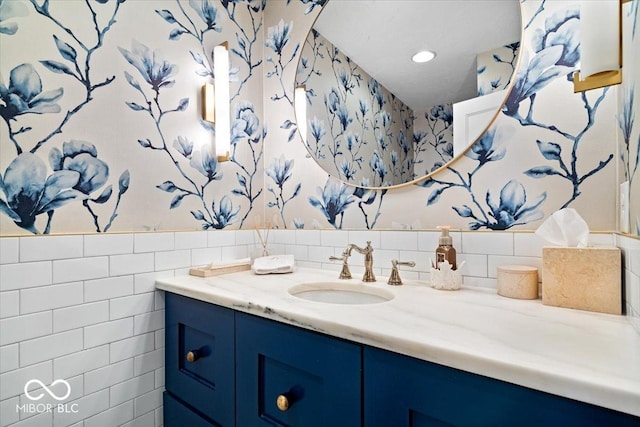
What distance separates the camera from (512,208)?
3.34 feet

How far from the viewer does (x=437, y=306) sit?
2.79 ft

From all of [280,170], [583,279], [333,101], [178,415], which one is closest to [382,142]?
[333,101]

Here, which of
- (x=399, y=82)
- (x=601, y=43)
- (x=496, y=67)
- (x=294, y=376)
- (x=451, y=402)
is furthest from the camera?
(x=399, y=82)

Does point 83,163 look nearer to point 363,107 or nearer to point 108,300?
point 108,300

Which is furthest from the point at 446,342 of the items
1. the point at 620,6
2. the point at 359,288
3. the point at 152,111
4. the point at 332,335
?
the point at 152,111

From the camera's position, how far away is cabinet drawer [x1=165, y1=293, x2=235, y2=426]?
1005mm

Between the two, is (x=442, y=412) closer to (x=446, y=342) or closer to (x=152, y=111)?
(x=446, y=342)

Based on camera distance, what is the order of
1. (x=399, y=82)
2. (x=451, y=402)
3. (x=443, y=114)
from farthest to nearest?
(x=399, y=82) < (x=443, y=114) < (x=451, y=402)

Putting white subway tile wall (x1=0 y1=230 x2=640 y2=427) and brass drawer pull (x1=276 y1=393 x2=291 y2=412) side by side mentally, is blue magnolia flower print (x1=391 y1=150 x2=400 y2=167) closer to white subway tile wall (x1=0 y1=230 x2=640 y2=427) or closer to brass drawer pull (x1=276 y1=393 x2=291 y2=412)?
A: white subway tile wall (x1=0 y1=230 x2=640 y2=427)

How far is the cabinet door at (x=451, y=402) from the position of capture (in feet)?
1.55

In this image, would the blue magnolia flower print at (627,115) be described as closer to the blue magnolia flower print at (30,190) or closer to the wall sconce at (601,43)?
the wall sconce at (601,43)

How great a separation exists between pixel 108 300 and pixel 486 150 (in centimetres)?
144

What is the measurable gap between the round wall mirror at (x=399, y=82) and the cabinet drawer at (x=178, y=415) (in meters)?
1.07

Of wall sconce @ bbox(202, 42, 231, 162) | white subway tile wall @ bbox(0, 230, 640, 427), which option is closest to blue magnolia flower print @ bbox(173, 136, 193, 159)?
wall sconce @ bbox(202, 42, 231, 162)
